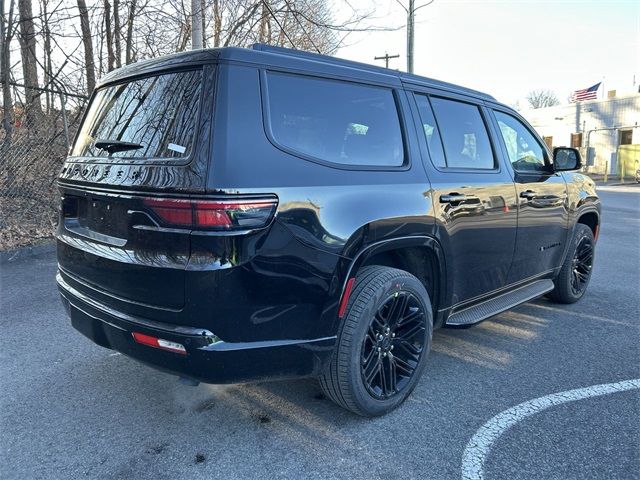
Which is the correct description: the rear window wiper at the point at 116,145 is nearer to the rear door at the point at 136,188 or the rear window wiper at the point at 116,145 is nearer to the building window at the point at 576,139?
the rear door at the point at 136,188

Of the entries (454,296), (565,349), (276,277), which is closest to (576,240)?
(565,349)

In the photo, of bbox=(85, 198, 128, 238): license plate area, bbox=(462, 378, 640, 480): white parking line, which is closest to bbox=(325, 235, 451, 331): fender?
bbox=(462, 378, 640, 480): white parking line

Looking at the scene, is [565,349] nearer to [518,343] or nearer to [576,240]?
[518,343]

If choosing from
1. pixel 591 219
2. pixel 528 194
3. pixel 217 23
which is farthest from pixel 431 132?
pixel 217 23

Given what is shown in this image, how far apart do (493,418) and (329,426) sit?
0.97m

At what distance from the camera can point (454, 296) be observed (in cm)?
346

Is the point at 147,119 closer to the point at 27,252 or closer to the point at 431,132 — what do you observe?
the point at 431,132

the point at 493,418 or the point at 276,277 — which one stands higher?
the point at 276,277

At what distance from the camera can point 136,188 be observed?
7.87ft

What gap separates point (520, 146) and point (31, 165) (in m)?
7.43

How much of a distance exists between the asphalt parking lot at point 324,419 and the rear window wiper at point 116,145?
1.53 m

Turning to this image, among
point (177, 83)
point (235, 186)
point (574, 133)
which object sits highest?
point (574, 133)

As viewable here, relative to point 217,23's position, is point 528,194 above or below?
below

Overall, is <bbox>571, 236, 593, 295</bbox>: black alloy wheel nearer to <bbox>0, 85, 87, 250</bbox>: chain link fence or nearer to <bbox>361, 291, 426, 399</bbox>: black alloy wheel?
<bbox>361, 291, 426, 399</bbox>: black alloy wheel
